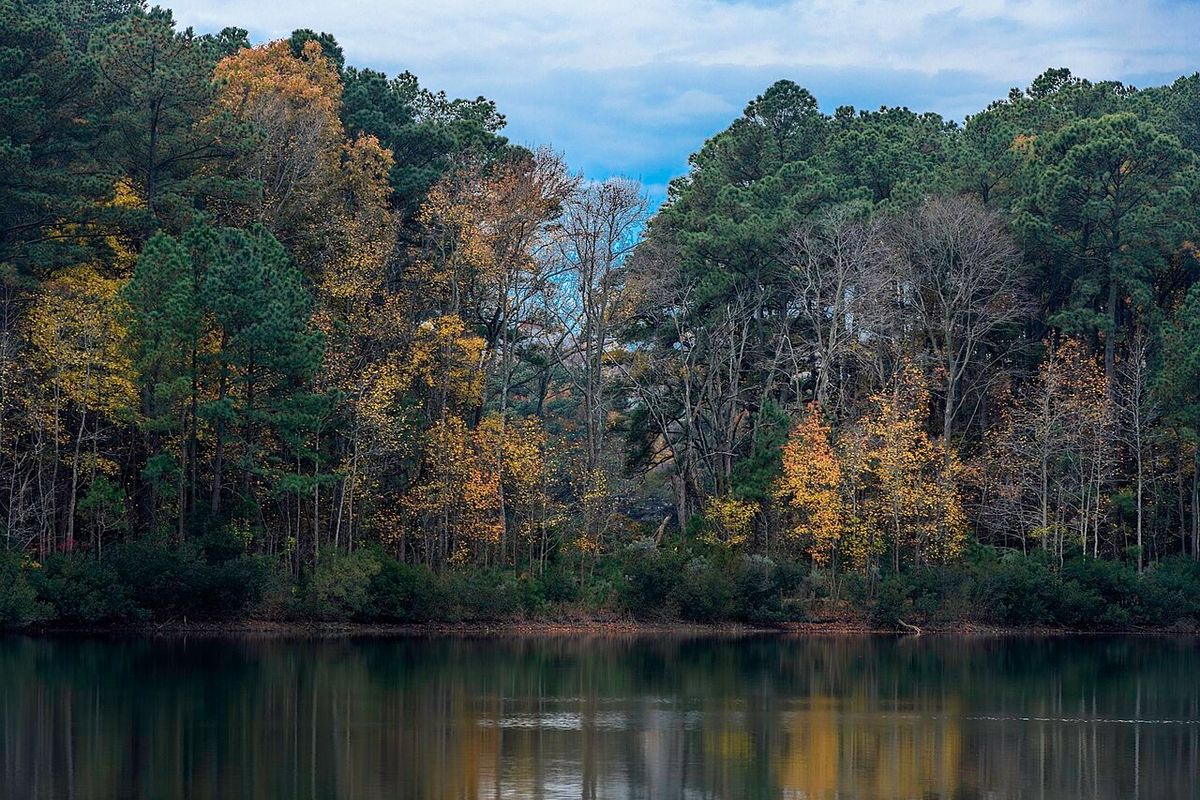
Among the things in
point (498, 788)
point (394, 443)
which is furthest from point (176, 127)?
point (498, 788)

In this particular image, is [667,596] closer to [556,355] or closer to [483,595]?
[483,595]

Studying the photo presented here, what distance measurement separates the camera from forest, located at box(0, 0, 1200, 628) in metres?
48.2

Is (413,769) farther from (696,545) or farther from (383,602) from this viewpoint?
(696,545)

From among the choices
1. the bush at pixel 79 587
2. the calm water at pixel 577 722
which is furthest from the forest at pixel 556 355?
the calm water at pixel 577 722

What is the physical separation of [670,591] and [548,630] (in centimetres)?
443

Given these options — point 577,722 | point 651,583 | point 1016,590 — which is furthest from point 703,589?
point 577,722

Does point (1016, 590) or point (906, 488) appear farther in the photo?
point (906, 488)

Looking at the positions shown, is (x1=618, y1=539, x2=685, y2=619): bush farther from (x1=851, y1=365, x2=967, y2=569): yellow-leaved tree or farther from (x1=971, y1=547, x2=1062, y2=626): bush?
(x1=971, y1=547, x2=1062, y2=626): bush

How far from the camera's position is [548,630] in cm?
5253

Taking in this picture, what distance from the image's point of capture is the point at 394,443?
52062 mm

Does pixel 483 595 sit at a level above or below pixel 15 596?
below

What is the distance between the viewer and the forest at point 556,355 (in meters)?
48.2

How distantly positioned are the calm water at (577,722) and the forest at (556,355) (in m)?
7.09

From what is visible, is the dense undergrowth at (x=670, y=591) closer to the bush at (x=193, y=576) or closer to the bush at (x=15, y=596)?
the bush at (x=193, y=576)
